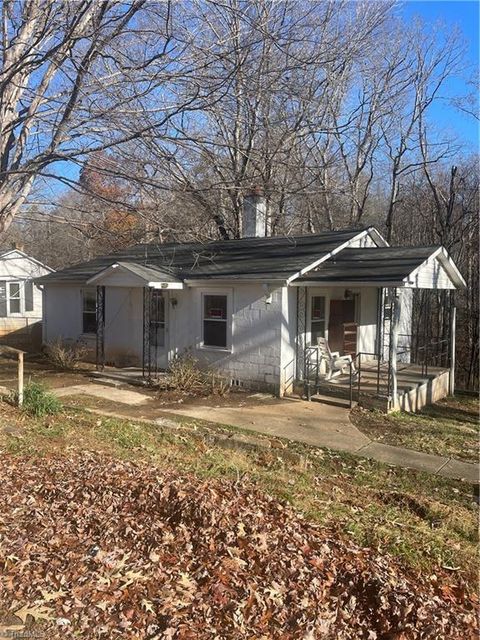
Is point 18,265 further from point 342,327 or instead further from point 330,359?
point 330,359

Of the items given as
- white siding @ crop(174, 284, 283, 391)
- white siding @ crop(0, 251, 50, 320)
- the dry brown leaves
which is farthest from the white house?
white siding @ crop(0, 251, 50, 320)

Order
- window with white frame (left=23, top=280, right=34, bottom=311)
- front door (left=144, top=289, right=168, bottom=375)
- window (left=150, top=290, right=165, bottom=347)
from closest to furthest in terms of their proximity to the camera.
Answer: front door (left=144, top=289, right=168, bottom=375), window (left=150, top=290, right=165, bottom=347), window with white frame (left=23, top=280, right=34, bottom=311)

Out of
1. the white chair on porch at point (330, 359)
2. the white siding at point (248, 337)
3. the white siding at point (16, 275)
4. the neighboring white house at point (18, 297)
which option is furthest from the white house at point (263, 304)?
the white siding at point (16, 275)

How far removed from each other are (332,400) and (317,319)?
8.24 feet

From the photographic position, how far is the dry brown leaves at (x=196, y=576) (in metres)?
3.01

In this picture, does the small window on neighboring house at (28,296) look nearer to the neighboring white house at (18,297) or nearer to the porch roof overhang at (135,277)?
the neighboring white house at (18,297)

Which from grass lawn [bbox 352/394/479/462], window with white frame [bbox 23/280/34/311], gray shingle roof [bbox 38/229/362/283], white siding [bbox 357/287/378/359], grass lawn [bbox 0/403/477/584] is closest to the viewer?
grass lawn [bbox 0/403/477/584]

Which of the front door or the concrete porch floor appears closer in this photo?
the concrete porch floor

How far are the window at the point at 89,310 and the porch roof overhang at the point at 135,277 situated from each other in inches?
93.8

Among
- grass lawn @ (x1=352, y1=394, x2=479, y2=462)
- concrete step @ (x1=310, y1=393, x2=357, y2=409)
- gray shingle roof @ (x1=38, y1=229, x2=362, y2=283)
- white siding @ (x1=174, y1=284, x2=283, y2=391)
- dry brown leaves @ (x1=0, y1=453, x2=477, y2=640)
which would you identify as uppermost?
gray shingle roof @ (x1=38, y1=229, x2=362, y2=283)

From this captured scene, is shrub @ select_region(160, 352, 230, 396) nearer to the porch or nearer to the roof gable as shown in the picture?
the porch

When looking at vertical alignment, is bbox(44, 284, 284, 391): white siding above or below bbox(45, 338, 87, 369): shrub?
above

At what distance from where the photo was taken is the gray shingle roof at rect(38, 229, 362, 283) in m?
12.2

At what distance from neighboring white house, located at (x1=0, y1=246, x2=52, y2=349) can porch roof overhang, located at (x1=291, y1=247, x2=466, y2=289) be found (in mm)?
14680
